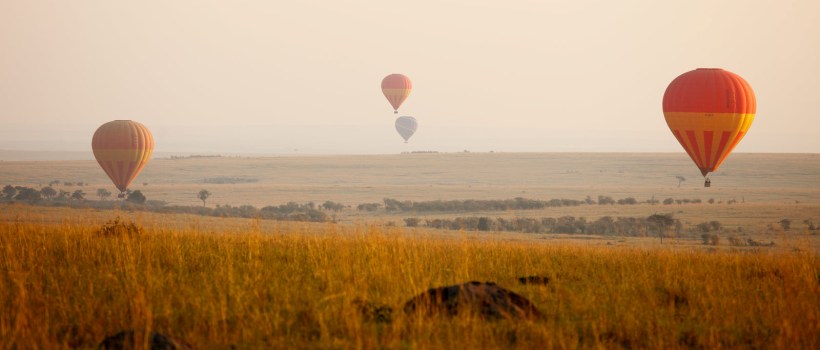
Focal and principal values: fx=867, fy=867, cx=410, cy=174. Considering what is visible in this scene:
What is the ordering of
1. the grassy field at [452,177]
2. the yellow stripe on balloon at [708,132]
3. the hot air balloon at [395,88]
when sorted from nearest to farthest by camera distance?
the yellow stripe on balloon at [708,132]
the grassy field at [452,177]
the hot air balloon at [395,88]

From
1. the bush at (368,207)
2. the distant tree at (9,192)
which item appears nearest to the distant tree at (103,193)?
the distant tree at (9,192)

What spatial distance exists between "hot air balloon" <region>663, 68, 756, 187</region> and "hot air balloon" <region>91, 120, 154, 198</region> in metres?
35.8

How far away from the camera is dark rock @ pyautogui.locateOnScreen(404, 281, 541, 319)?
824 cm

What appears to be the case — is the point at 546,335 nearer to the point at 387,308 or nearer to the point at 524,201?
the point at 387,308

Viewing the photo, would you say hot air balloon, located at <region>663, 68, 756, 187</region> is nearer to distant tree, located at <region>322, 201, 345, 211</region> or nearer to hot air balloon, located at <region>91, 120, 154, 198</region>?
distant tree, located at <region>322, 201, 345, 211</region>

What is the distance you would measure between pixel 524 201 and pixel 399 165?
43.1 metres

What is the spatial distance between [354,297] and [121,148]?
53.1 m

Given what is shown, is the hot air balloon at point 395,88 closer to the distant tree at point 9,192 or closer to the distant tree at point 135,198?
the distant tree at point 135,198

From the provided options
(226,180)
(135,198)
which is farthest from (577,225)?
(226,180)

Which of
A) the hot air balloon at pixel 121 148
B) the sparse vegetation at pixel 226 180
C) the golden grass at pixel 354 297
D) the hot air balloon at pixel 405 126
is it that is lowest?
the sparse vegetation at pixel 226 180

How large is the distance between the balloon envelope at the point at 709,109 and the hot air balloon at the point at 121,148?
3584cm

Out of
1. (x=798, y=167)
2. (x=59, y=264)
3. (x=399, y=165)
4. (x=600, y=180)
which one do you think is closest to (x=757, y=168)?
(x=798, y=167)

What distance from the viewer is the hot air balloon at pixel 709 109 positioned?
38.7 metres

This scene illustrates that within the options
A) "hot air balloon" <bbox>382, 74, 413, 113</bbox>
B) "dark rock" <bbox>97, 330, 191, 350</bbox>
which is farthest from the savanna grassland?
"hot air balloon" <bbox>382, 74, 413, 113</bbox>
